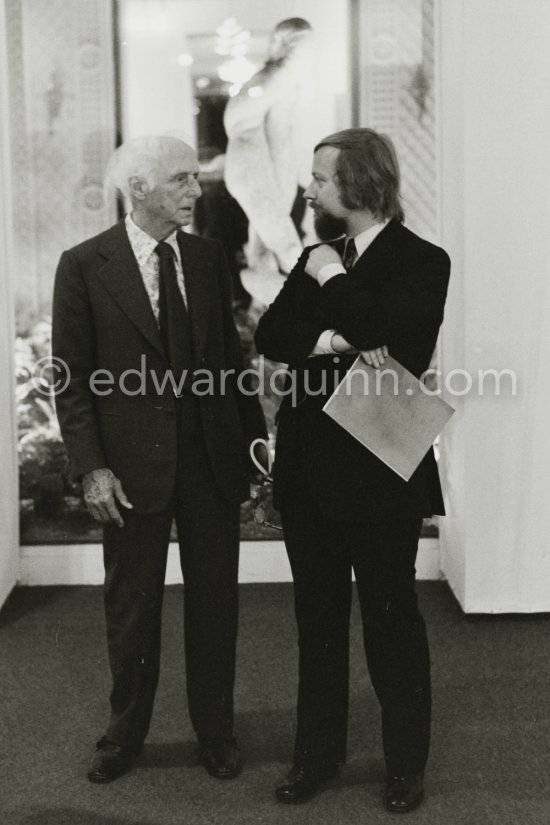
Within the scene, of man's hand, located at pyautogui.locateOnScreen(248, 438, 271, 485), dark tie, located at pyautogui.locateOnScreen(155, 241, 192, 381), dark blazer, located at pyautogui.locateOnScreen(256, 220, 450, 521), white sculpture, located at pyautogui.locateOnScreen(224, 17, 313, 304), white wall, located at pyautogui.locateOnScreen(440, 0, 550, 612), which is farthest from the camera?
white sculpture, located at pyautogui.locateOnScreen(224, 17, 313, 304)

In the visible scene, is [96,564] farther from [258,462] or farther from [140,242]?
[140,242]

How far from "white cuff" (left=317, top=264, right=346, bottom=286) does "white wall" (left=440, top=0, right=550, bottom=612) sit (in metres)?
1.71

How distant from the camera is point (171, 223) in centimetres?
272

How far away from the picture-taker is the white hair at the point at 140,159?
2648 mm

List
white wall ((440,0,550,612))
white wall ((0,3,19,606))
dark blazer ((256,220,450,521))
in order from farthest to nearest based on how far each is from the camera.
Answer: white wall ((0,3,19,606))
white wall ((440,0,550,612))
dark blazer ((256,220,450,521))

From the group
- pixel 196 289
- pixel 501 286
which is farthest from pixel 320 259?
pixel 501 286

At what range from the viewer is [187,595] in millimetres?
2816

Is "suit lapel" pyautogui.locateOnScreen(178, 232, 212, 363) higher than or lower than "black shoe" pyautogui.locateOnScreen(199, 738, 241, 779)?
higher

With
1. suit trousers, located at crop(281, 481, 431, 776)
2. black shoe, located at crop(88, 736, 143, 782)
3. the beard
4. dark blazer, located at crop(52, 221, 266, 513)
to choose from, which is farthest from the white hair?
black shoe, located at crop(88, 736, 143, 782)

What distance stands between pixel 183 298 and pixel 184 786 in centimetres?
125

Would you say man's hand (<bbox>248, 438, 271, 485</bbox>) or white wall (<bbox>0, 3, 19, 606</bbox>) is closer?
man's hand (<bbox>248, 438, 271, 485</bbox>)

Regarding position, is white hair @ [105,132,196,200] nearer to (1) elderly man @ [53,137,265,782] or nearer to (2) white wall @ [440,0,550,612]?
(1) elderly man @ [53,137,265,782]

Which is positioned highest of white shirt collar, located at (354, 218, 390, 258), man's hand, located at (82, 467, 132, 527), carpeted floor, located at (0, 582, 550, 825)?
white shirt collar, located at (354, 218, 390, 258)

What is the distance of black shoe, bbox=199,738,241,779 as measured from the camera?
2779mm
